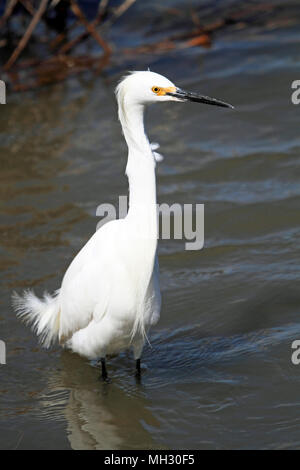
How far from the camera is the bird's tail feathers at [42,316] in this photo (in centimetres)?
428

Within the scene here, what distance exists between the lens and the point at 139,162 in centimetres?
346

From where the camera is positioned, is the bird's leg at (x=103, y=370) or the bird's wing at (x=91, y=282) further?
the bird's leg at (x=103, y=370)

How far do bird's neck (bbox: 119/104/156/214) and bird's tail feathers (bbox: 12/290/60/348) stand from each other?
106 cm

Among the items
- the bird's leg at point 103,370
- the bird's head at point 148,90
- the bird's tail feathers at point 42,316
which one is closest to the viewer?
the bird's head at point 148,90

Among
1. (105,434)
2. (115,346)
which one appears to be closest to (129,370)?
(115,346)

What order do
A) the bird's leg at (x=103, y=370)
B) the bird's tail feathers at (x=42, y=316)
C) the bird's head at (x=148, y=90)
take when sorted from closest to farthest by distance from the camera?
the bird's head at (x=148, y=90), the bird's leg at (x=103, y=370), the bird's tail feathers at (x=42, y=316)

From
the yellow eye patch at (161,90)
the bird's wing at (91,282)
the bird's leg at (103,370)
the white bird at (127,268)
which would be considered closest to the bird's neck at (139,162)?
the white bird at (127,268)

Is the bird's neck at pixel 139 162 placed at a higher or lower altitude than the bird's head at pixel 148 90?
lower

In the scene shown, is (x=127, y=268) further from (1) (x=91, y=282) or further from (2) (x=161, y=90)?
(2) (x=161, y=90)

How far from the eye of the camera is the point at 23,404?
13.0 ft

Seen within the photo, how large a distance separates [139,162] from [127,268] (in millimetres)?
570

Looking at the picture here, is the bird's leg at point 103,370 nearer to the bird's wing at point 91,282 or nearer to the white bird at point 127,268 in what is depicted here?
the white bird at point 127,268

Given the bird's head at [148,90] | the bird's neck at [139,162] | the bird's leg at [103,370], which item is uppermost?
the bird's head at [148,90]

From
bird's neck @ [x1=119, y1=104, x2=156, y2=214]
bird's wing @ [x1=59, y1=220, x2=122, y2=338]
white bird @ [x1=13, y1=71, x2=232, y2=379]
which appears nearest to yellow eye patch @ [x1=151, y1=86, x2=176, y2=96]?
white bird @ [x1=13, y1=71, x2=232, y2=379]
